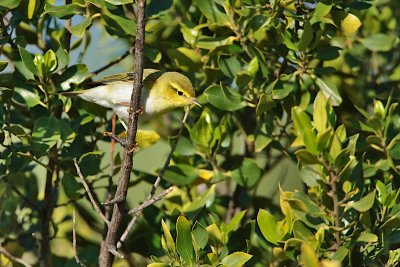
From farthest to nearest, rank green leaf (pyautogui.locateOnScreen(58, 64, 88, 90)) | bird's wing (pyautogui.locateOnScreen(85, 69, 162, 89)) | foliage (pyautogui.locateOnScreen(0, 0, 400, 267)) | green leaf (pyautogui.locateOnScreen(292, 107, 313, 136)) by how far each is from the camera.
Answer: bird's wing (pyautogui.locateOnScreen(85, 69, 162, 89)) < green leaf (pyautogui.locateOnScreen(58, 64, 88, 90)) < green leaf (pyautogui.locateOnScreen(292, 107, 313, 136)) < foliage (pyautogui.locateOnScreen(0, 0, 400, 267))

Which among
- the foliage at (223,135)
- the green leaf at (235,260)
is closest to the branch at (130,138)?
the foliage at (223,135)

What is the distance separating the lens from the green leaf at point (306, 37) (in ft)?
9.30

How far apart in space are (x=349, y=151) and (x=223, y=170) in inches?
38.0

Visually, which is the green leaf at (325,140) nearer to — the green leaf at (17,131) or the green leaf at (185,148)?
the green leaf at (185,148)

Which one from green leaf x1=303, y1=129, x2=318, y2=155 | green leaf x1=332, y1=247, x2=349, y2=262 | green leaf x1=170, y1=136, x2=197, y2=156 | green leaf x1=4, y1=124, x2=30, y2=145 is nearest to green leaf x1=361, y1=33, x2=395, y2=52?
green leaf x1=170, y1=136, x2=197, y2=156

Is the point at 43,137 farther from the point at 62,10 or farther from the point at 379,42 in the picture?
the point at 379,42

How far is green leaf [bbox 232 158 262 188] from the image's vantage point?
10.6 feet

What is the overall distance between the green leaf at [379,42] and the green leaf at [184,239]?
65.0 inches

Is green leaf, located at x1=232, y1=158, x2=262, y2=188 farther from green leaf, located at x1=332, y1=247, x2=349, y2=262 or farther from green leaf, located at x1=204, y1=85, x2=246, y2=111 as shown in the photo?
green leaf, located at x1=332, y1=247, x2=349, y2=262

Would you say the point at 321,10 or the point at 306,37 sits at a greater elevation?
the point at 321,10

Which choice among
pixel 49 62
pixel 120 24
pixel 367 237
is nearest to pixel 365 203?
pixel 367 237

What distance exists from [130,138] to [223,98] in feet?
2.23

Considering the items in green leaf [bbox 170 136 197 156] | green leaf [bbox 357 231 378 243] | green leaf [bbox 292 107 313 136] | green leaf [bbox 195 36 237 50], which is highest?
green leaf [bbox 195 36 237 50]

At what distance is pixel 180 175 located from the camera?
10.5ft
